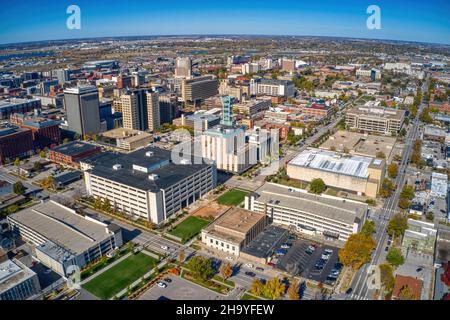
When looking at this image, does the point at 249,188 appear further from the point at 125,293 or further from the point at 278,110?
the point at 278,110

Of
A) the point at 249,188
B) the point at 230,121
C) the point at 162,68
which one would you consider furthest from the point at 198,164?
the point at 162,68

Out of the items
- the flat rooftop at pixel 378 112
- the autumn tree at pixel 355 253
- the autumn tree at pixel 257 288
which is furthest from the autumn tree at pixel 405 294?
the flat rooftop at pixel 378 112

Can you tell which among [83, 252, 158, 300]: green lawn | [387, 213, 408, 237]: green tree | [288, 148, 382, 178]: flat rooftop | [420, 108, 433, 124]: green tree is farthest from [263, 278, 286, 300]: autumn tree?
[420, 108, 433, 124]: green tree

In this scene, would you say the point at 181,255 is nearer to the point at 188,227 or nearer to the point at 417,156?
the point at 188,227

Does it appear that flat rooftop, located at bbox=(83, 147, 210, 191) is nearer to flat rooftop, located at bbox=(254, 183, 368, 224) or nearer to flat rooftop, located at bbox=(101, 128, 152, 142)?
flat rooftop, located at bbox=(254, 183, 368, 224)

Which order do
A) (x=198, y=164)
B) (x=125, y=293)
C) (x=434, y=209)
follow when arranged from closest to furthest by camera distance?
(x=125, y=293)
(x=434, y=209)
(x=198, y=164)

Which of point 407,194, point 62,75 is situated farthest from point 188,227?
point 62,75
